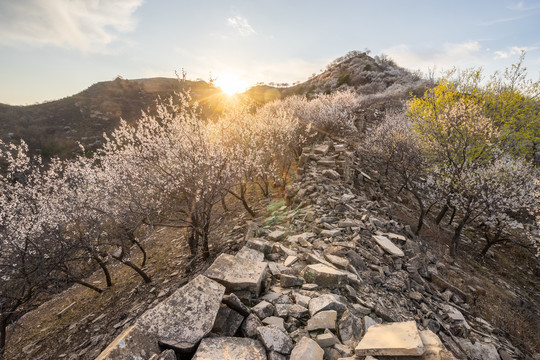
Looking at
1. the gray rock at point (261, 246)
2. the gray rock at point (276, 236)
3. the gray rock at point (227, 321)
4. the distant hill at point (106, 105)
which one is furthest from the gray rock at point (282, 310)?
the distant hill at point (106, 105)

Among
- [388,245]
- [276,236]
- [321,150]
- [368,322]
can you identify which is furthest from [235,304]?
[321,150]

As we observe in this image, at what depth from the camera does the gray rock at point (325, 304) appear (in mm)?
3803

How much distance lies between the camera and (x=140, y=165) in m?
8.14

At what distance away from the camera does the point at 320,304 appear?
153 inches

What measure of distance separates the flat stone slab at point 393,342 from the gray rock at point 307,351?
19.4 inches

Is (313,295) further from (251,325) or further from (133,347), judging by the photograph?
(133,347)

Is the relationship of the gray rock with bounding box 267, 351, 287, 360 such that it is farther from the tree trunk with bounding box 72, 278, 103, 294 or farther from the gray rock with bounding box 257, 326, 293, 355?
the tree trunk with bounding box 72, 278, 103, 294

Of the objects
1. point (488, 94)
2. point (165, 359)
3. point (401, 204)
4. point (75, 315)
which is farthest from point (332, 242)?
point (488, 94)

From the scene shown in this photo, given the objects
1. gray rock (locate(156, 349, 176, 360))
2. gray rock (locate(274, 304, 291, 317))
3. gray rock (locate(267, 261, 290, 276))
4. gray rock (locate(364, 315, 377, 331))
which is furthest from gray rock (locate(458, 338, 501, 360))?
gray rock (locate(156, 349, 176, 360))

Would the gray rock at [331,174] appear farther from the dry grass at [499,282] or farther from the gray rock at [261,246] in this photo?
the gray rock at [261,246]

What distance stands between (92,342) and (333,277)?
6392 millimetres

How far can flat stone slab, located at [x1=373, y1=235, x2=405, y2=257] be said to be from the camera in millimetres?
6766

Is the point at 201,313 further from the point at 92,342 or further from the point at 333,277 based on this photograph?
the point at 92,342

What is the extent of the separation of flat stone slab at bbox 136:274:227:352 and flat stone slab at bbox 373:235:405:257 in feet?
17.1
